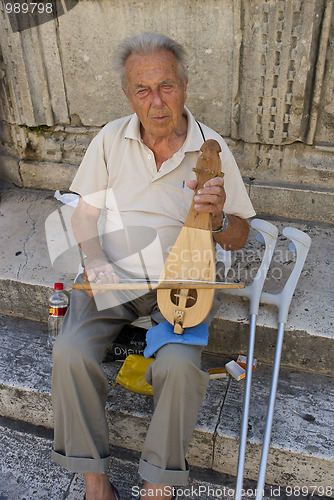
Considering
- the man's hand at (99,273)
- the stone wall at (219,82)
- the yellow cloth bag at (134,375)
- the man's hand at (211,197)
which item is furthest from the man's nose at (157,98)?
the yellow cloth bag at (134,375)

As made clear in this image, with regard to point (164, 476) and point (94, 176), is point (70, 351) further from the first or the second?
point (94, 176)

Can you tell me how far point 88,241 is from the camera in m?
2.29

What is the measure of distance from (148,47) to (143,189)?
658mm

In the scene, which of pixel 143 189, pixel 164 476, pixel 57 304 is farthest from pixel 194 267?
pixel 57 304

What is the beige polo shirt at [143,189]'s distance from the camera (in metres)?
2.21

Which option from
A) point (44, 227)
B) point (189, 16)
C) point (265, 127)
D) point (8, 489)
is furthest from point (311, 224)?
point (8, 489)

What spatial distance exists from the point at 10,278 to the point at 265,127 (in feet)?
6.42

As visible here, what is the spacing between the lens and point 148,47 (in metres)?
2.00

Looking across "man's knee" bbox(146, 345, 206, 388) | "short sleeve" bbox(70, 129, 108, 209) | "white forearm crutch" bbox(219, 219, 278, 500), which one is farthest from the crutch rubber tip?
"short sleeve" bbox(70, 129, 108, 209)

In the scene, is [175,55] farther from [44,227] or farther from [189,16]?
[44,227]
